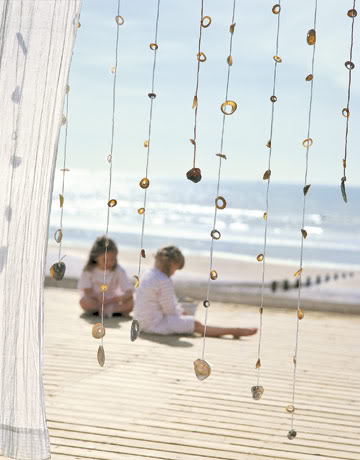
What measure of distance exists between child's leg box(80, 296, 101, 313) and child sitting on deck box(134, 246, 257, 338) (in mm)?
985

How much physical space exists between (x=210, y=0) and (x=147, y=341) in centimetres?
317

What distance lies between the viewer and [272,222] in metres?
33.4

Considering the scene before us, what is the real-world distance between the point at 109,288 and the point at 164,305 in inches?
39.2

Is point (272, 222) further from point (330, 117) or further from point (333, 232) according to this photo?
point (330, 117)

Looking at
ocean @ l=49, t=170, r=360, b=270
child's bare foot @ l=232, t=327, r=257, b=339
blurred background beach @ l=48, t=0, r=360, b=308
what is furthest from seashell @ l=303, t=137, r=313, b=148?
ocean @ l=49, t=170, r=360, b=270

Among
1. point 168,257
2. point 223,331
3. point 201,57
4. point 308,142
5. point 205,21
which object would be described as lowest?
point 223,331

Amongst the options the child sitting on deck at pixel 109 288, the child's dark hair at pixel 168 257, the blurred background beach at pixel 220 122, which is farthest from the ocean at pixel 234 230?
the child's dark hair at pixel 168 257

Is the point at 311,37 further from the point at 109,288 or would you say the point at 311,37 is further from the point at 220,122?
the point at 220,122

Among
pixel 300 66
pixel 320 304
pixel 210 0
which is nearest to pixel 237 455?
pixel 210 0

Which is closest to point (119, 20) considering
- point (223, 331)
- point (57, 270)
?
point (57, 270)

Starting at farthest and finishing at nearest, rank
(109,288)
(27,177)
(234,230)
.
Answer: (234,230)
(109,288)
(27,177)

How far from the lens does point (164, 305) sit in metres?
5.63

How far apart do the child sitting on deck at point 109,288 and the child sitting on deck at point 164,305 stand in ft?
2.72

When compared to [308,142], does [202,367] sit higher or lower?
lower
